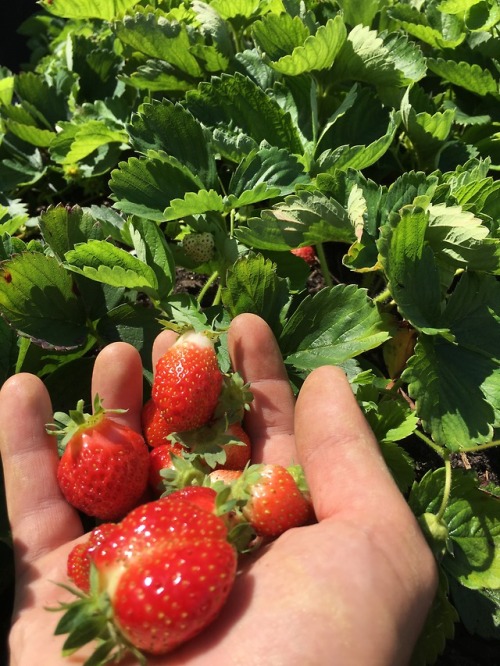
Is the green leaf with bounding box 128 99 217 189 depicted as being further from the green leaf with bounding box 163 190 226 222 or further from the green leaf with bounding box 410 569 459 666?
the green leaf with bounding box 410 569 459 666

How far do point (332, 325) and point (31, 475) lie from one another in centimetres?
62

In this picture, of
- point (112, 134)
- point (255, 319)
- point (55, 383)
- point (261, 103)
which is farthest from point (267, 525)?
point (112, 134)

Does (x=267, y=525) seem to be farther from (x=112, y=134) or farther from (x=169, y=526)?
(x=112, y=134)

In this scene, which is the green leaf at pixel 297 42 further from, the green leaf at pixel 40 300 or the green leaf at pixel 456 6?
the green leaf at pixel 40 300

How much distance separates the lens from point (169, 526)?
2.77 feet

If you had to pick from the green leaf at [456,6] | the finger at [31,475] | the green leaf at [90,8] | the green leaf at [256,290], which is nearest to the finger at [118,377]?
the finger at [31,475]

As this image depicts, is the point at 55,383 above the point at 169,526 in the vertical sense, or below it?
below

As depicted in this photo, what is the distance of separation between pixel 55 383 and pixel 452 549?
0.83 metres

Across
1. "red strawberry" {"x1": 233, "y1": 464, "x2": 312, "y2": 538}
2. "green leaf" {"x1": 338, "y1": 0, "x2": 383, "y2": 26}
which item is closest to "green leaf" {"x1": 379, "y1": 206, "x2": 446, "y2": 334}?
"red strawberry" {"x1": 233, "y1": 464, "x2": 312, "y2": 538}

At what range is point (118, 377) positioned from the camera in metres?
1.20

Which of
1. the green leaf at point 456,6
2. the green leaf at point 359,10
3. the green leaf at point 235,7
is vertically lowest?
the green leaf at point 235,7

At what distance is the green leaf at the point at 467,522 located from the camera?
3.74ft

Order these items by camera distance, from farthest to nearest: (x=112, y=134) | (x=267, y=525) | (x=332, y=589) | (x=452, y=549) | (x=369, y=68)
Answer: (x=112, y=134) → (x=369, y=68) → (x=452, y=549) → (x=267, y=525) → (x=332, y=589)

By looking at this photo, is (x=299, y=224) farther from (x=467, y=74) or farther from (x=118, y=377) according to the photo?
(x=467, y=74)
